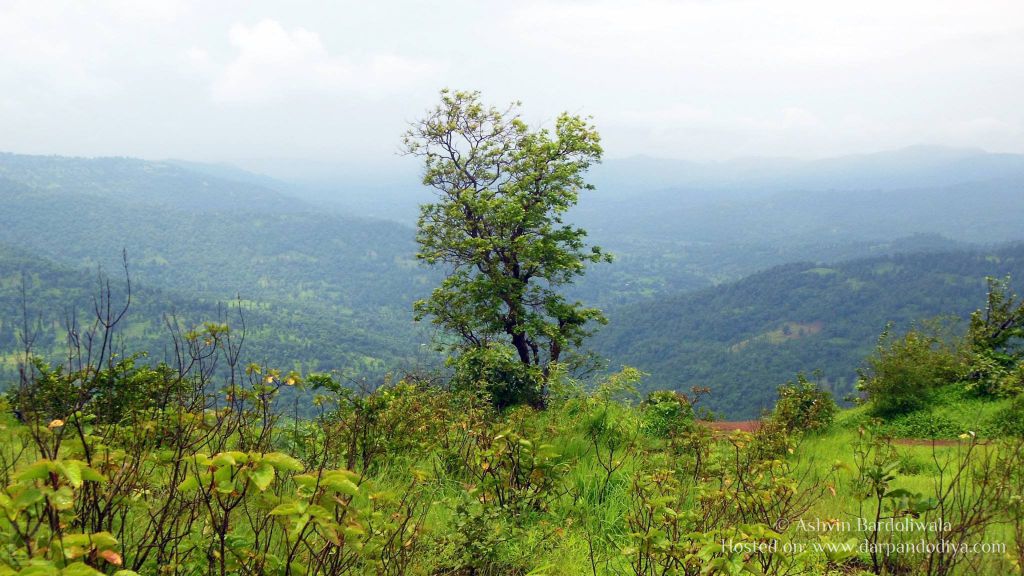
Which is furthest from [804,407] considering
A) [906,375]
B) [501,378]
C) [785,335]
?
[785,335]

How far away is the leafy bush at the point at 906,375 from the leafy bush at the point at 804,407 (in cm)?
134

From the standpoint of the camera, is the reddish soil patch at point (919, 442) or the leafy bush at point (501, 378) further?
the leafy bush at point (501, 378)

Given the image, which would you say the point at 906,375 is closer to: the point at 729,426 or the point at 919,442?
the point at 919,442

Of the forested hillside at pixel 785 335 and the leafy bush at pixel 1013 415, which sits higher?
the leafy bush at pixel 1013 415

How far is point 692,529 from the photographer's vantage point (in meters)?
4.10

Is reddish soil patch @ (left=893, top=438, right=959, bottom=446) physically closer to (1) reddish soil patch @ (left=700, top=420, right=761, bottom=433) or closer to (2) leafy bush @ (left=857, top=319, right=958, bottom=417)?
(2) leafy bush @ (left=857, top=319, right=958, bottom=417)

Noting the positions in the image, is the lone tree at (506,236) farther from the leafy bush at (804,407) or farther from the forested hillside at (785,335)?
the forested hillside at (785,335)

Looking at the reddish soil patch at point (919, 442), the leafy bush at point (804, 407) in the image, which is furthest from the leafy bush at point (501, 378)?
the reddish soil patch at point (919, 442)

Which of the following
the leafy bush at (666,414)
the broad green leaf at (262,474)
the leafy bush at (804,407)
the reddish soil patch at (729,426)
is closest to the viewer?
the broad green leaf at (262,474)

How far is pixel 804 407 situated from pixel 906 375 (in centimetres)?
281

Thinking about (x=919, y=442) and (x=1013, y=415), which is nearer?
(x=1013, y=415)

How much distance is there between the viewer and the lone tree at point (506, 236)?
1653 cm

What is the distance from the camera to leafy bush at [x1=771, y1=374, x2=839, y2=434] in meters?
11.6

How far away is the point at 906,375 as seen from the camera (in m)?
13.0
